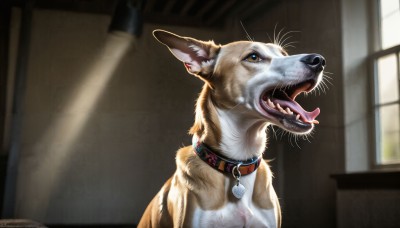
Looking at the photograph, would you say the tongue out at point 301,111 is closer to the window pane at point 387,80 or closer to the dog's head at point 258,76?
the dog's head at point 258,76

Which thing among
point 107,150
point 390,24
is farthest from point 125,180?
point 390,24

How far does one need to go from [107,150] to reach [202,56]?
2.90m

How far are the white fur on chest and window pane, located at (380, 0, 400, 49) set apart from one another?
5.66ft

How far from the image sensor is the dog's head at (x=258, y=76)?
4.68 ft

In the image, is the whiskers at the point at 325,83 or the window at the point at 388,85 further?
the whiskers at the point at 325,83

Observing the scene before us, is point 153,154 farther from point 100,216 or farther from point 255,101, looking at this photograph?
point 255,101

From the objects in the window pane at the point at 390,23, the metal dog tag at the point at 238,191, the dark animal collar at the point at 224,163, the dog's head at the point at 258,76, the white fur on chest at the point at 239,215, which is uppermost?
the window pane at the point at 390,23

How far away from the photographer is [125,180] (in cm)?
440

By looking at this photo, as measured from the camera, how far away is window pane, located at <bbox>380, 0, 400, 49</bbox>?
282cm

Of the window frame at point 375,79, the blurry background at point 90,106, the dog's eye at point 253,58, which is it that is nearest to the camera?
the dog's eye at point 253,58

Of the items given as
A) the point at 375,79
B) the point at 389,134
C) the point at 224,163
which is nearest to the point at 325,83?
the point at 375,79

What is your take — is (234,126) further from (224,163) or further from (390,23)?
(390,23)

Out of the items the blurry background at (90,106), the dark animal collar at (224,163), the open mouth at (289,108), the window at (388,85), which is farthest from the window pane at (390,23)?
the dark animal collar at (224,163)

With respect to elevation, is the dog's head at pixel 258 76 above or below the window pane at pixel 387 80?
below
